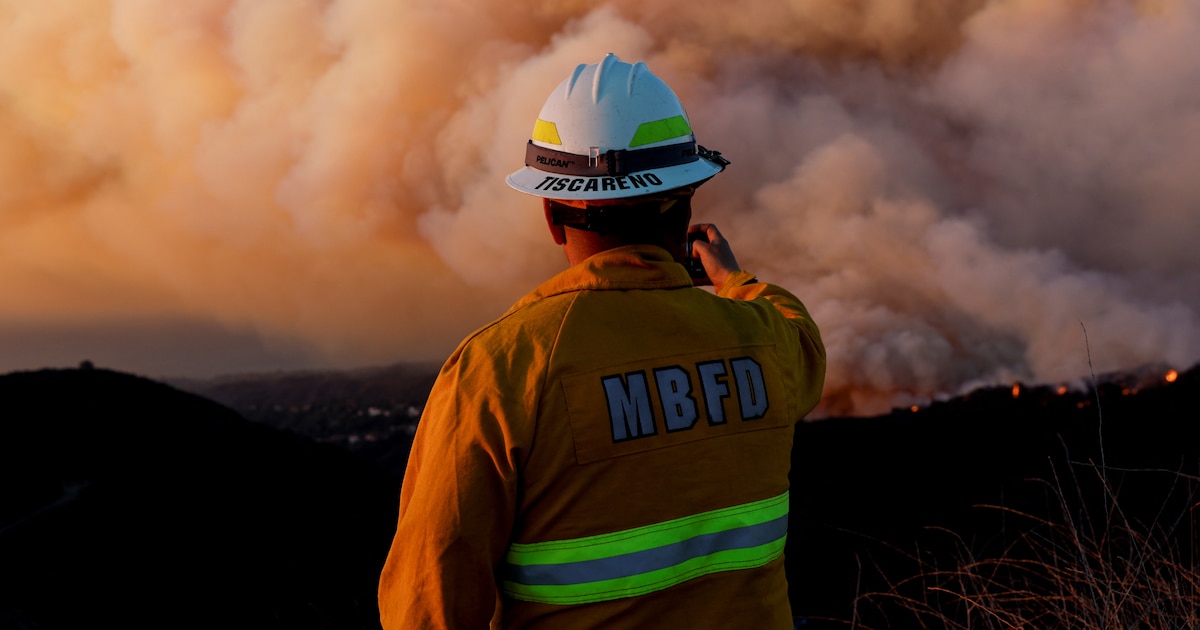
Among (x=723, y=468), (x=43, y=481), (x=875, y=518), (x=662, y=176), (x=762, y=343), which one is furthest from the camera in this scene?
(x=875, y=518)

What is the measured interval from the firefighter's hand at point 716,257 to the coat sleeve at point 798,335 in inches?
3.7

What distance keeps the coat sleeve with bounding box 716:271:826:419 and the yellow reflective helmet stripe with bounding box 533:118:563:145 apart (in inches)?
32.8

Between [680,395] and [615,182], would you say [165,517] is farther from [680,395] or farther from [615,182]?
[680,395]

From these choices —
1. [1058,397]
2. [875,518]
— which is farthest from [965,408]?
[875,518]

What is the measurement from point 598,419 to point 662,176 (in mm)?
880

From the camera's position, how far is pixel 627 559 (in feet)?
6.33

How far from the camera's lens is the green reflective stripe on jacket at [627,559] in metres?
1.92

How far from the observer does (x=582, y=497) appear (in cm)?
192

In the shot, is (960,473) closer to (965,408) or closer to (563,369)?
(965,408)

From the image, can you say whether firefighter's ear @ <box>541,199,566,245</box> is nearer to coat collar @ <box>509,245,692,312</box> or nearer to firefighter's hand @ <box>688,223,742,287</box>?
coat collar @ <box>509,245,692,312</box>

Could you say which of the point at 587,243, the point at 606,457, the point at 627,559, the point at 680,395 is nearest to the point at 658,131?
the point at 587,243

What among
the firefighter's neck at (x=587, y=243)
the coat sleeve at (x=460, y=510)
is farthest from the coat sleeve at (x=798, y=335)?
the coat sleeve at (x=460, y=510)

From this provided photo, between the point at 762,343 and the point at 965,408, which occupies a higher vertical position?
the point at 762,343

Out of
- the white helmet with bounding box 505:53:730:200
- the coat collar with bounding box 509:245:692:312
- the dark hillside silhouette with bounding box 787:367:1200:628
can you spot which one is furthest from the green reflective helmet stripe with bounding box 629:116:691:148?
the dark hillside silhouette with bounding box 787:367:1200:628
